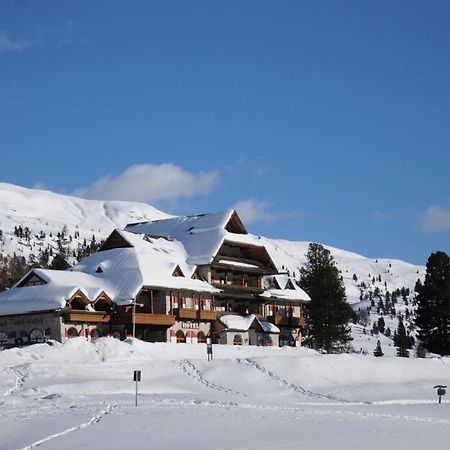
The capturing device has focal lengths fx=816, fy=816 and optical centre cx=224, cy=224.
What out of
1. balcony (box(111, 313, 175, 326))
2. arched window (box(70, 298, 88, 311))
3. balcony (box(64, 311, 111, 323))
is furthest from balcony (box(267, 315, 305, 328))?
arched window (box(70, 298, 88, 311))

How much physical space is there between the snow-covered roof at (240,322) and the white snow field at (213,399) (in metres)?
11.7

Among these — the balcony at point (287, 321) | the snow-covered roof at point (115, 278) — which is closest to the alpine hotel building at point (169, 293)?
the balcony at point (287, 321)

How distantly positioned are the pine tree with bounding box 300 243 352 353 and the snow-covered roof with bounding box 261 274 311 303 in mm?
2673

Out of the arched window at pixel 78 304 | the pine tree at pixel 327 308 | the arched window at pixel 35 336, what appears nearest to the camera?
the arched window at pixel 35 336

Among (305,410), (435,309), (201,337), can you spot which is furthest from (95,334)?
(305,410)

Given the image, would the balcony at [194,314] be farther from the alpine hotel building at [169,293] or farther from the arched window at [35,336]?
the arched window at [35,336]

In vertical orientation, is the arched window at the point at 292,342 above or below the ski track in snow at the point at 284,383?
above

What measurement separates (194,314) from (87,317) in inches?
478

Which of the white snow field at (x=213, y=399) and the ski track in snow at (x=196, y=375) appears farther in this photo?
the ski track in snow at (x=196, y=375)

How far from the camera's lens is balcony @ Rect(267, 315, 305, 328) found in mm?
88688

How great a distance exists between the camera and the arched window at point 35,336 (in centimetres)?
6744

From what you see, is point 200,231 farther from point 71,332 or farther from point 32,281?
point 71,332

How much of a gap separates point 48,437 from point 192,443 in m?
5.15

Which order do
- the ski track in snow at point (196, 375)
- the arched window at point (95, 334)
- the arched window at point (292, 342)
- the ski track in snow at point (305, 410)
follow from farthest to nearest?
the arched window at point (292, 342) < the arched window at point (95, 334) < the ski track in snow at point (196, 375) < the ski track in snow at point (305, 410)
